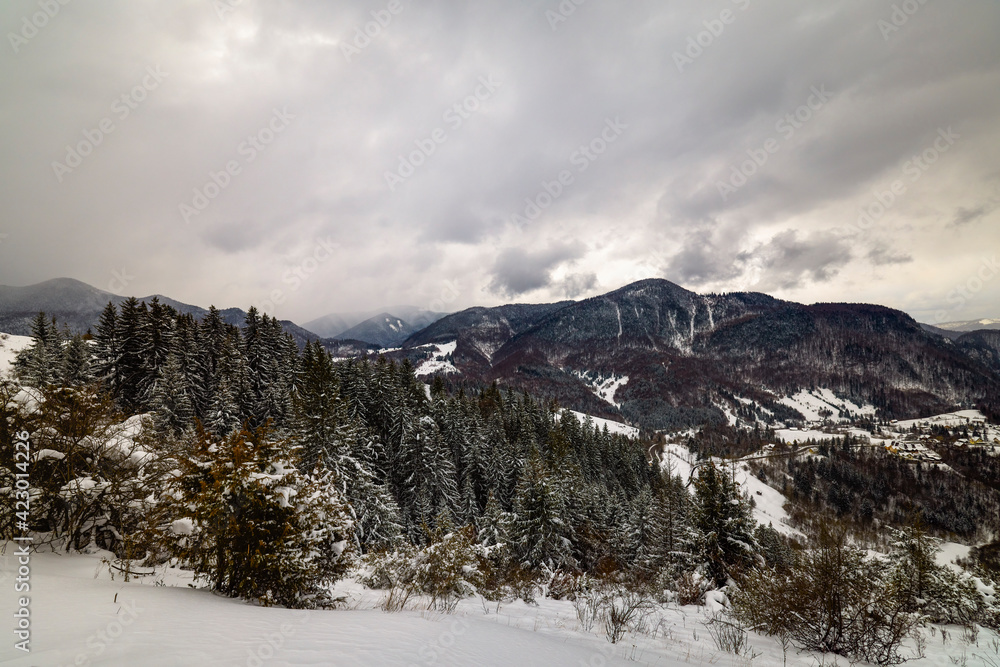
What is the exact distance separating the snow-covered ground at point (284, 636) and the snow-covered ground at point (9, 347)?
60693 mm

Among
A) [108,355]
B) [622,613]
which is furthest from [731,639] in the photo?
[108,355]

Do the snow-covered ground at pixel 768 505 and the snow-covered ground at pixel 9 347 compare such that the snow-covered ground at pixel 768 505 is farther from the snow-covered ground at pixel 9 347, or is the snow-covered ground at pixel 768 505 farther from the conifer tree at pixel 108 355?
the snow-covered ground at pixel 9 347

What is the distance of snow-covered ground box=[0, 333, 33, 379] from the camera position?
4565 centimetres

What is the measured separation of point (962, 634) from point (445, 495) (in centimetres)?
3391

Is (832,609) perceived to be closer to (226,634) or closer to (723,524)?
(226,634)

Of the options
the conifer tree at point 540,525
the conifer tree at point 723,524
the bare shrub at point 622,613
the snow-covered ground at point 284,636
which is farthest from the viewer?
the conifer tree at point 540,525

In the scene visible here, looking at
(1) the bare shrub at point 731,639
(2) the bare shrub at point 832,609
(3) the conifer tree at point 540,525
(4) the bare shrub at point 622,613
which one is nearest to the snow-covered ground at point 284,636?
(1) the bare shrub at point 731,639

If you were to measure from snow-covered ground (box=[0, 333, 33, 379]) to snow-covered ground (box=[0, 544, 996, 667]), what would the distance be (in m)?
60.7

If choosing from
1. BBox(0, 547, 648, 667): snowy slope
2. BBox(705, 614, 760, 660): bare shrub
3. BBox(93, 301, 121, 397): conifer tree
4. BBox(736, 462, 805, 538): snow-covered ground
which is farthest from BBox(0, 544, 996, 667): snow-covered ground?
BBox(736, 462, 805, 538): snow-covered ground

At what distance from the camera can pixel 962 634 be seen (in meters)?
9.53

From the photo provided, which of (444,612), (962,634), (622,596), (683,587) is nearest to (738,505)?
(683,587)

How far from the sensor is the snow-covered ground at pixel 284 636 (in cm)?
464

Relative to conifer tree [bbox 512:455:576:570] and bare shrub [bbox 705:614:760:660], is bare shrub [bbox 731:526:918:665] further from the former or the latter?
conifer tree [bbox 512:455:576:570]

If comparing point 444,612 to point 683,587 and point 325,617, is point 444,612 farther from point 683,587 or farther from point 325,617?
point 683,587
